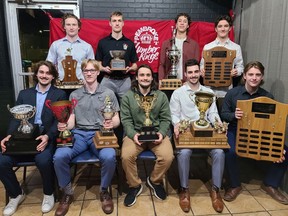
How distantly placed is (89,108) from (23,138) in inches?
25.9

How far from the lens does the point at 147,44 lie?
385 cm

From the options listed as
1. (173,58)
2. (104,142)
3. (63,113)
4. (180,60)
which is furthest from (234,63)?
(63,113)

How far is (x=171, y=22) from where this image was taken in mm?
3859

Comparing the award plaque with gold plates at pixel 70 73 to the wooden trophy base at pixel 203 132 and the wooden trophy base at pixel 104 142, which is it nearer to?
the wooden trophy base at pixel 104 142

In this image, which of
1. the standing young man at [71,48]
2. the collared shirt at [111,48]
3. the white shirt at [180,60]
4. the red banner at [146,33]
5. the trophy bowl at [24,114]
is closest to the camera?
the trophy bowl at [24,114]

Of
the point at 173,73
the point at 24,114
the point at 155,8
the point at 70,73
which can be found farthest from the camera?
the point at 155,8

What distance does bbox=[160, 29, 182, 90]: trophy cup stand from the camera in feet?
10.2

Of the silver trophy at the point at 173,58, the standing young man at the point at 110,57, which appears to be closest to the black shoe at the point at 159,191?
the standing young man at the point at 110,57

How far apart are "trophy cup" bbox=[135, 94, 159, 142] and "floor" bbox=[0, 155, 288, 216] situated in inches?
25.8

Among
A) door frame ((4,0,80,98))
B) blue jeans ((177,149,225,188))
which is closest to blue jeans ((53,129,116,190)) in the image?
blue jeans ((177,149,225,188))

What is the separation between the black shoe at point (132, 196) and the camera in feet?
8.16

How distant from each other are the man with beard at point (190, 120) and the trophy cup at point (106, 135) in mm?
625

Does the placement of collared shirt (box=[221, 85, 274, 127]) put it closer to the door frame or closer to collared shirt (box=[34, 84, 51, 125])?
collared shirt (box=[34, 84, 51, 125])

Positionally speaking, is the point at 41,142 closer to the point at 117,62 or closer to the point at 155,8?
the point at 117,62
